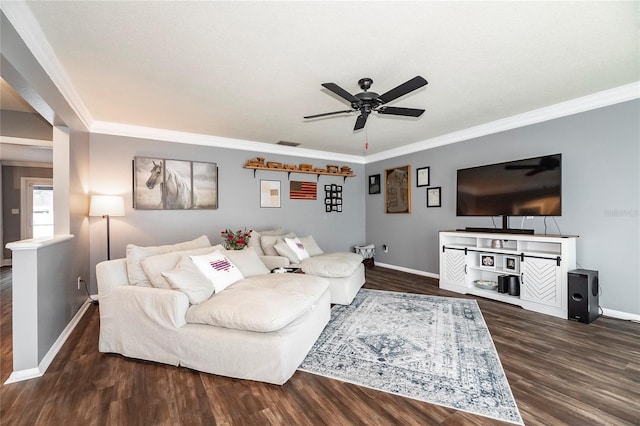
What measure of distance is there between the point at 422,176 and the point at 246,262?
3716 mm

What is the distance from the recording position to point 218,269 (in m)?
2.73

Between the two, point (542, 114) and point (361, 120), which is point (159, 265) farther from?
point (542, 114)

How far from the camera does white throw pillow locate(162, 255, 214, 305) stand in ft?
7.60

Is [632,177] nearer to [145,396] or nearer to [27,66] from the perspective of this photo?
[145,396]

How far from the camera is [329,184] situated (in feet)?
20.5

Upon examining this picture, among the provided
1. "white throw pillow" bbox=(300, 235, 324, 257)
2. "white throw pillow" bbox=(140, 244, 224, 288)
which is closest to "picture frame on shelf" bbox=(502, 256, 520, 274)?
"white throw pillow" bbox=(300, 235, 324, 257)

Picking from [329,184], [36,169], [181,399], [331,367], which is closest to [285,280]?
[331,367]

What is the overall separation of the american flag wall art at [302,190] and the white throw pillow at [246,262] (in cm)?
244

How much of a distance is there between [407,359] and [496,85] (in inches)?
113

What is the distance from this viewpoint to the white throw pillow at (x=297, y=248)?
168 inches

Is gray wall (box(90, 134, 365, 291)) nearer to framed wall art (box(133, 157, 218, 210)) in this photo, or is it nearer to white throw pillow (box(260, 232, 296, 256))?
framed wall art (box(133, 157, 218, 210))

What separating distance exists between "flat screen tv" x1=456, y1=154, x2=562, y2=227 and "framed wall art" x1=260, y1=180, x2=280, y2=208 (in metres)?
3.21

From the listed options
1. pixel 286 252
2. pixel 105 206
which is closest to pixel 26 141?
pixel 105 206

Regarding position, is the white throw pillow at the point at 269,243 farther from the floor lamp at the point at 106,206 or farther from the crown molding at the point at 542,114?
the crown molding at the point at 542,114
